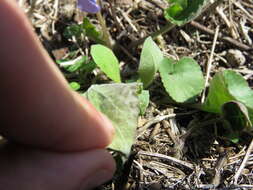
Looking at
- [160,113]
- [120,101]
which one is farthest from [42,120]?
[160,113]

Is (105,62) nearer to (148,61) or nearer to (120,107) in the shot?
(148,61)

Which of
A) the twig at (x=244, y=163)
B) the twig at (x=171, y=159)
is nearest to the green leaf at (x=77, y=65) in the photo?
the twig at (x=171, y=159)

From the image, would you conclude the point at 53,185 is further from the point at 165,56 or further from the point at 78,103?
the point at 165,56

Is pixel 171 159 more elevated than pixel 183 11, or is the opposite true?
pixel 183 11

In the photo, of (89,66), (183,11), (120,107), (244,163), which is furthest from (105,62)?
(244,163)

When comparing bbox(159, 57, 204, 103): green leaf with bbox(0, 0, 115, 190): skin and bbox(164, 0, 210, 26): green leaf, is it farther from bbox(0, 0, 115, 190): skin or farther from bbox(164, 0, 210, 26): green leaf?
bbox(0, 0, 115, 190): skin

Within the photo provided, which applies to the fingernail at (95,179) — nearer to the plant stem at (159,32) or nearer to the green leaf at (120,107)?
the green leaf at (120,107)

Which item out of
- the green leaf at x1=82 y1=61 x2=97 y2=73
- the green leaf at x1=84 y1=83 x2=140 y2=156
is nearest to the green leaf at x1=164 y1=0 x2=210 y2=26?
the green leaf at x1=82 y1=61 x2=97 y2=73
